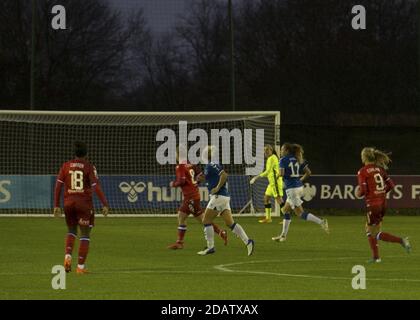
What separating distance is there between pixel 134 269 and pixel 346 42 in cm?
2396

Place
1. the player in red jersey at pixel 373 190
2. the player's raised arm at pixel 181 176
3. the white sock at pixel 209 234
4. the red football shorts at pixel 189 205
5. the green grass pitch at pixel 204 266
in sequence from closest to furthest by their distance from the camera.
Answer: the green grass pitch at pixel 204 266 < the player in red jersey at pixel 373 190 < the white sock at pixel 209 234 < the player's raised arm at pixel 181 176 < the red football shorts at pixel 189 205

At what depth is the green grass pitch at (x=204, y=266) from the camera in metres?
14.7

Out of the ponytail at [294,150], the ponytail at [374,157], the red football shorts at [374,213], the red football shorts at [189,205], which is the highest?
the ponytail at [374,157]

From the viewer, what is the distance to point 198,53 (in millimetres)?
39344

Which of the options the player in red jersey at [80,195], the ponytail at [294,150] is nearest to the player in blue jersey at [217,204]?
the ponytail at [294,150]

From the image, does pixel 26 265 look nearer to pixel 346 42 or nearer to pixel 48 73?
pixel 48 73

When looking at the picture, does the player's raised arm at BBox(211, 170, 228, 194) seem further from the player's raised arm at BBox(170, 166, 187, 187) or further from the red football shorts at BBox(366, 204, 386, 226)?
the red football shorts at BBox(366, 204, 386, 226)

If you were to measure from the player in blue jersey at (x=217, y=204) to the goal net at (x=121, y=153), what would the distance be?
12801mm

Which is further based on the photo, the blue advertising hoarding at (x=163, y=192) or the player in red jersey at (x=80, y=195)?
the blue advertising hoarding at (x=163, y=192)

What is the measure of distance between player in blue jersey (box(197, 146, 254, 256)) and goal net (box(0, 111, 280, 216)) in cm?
1280

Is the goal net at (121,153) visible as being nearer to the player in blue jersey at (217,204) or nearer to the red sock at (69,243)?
the player in blue jersey at (217,204)

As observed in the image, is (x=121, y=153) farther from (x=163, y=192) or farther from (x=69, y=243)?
(x=69, y=243)

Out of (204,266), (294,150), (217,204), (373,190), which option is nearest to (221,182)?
(217,204)
